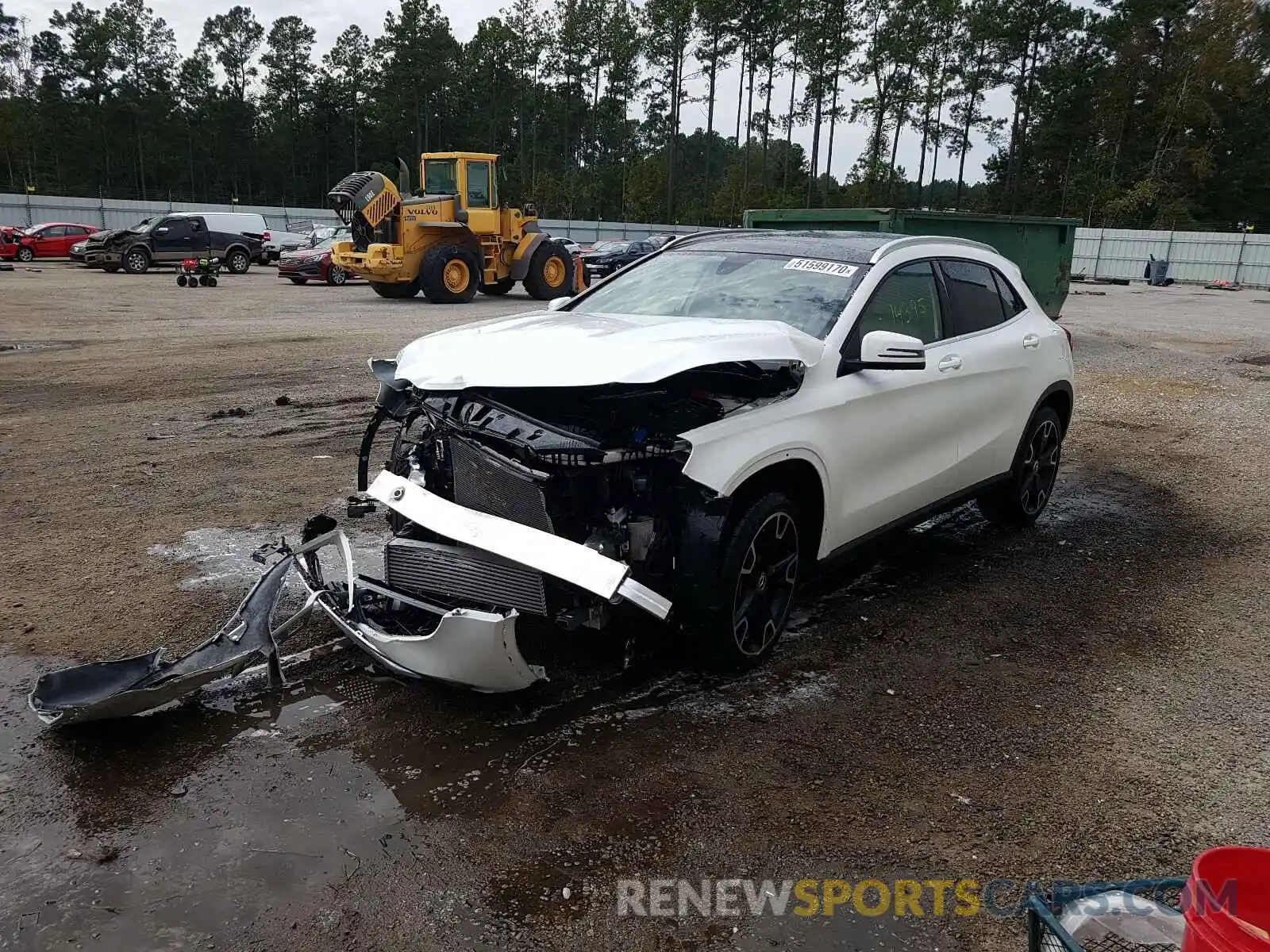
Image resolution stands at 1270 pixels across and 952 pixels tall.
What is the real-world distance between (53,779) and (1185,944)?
3.26 meters

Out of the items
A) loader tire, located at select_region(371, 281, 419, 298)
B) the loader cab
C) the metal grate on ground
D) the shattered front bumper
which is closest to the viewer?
the metal grate on ground

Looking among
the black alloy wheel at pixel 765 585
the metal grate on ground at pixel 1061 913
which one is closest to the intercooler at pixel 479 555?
the black alloy wheel at pixel 765 585

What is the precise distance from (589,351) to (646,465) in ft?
1.59

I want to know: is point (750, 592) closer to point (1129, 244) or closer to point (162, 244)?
point (162, 244)

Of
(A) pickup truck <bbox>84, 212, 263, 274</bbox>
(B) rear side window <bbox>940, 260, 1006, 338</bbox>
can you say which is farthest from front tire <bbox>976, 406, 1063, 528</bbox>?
(A) pickup truck <bbox>84, 212, 263, 274</bbox>

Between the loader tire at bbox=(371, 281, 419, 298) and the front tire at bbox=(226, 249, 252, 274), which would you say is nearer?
the loader tire at bbox=(371, 281, 419, 298)

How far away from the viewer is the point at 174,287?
23.5 metres

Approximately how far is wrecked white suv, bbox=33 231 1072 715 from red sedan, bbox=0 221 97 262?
35023mm

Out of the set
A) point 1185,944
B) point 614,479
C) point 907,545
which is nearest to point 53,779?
point 614,479

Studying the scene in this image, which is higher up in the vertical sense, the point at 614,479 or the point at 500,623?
the point at 614,479

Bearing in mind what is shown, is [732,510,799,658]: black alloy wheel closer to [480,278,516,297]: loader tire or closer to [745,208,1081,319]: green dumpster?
[745,208,1081,319]: green dumpster

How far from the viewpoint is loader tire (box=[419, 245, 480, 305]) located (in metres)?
20.1

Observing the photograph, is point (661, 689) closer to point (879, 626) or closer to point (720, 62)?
point (879, 626)

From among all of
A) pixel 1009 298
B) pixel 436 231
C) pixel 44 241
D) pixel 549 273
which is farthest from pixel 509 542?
pixel 44 241
